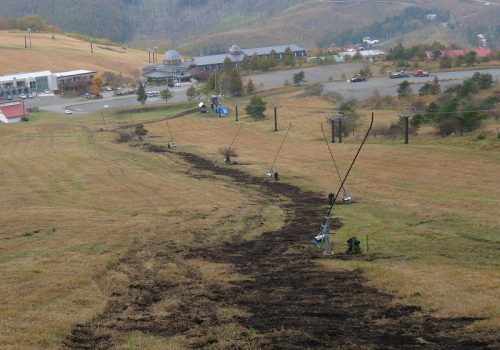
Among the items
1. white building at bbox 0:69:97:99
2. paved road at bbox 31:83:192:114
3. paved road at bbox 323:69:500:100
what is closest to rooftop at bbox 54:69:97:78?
white building at bbox 0:69:97:99

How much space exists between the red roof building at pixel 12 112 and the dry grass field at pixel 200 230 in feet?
84.4

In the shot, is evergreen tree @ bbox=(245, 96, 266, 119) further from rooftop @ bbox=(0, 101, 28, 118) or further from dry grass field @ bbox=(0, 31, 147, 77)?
dry grass field @ bbox=(0, 31, 147, 77)

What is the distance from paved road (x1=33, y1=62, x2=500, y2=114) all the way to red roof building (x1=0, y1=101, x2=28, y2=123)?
6.05m

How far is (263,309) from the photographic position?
13297 millimetres

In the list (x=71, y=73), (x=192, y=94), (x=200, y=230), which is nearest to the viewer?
(x=200, y=230)

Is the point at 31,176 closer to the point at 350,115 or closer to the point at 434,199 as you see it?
the point at 434,199

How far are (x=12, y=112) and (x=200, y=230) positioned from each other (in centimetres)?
5670

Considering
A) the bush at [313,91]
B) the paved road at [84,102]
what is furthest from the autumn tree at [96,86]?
the bush at [313,91]

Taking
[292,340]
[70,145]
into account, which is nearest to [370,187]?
[292,340]

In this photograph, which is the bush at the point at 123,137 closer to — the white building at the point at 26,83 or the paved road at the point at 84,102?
the paved road at the point at 84,102

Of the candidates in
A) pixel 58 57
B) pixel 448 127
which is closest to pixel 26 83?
pixel 58 57

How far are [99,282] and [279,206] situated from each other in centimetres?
1269

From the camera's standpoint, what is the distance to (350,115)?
52812 millimetres

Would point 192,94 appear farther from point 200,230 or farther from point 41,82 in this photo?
point 200,230
